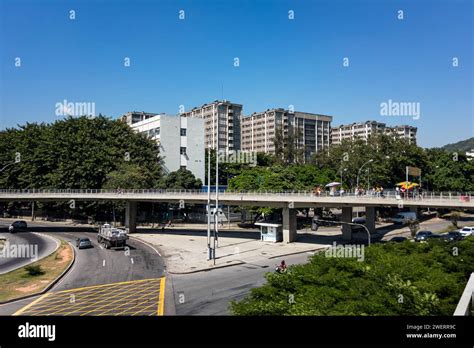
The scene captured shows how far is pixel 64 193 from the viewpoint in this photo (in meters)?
64.1

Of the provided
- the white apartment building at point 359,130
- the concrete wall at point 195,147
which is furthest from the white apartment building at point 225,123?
the white apartment building at point 359,130

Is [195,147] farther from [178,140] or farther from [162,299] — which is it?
[162,299]

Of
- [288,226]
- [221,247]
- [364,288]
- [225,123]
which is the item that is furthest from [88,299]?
[225,123]

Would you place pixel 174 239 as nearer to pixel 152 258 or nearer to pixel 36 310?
pixel 152 258

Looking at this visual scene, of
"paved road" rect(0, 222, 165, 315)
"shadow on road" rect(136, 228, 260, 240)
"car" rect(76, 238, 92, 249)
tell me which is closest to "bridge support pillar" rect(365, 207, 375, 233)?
"shadow on road" rect(136, 228, 260, 240)

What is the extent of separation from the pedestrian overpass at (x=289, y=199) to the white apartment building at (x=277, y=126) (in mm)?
90340

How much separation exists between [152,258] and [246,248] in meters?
12.9

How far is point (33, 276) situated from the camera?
30750 millimetres

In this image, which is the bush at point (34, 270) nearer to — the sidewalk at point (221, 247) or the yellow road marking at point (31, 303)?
the yellow road marking at point (31, 303)

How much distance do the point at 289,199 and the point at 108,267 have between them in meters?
25.0

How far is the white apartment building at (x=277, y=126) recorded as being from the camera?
148625mm

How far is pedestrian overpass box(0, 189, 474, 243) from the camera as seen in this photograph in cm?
3922
